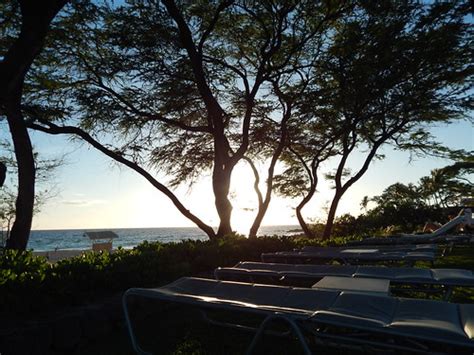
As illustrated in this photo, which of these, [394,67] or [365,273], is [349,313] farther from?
[394,67]

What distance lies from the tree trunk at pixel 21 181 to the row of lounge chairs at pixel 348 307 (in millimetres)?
5091

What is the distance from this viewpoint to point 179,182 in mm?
11852

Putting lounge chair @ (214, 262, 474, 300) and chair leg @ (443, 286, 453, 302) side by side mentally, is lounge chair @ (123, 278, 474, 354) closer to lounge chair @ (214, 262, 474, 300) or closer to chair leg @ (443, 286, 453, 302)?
lounge chair @ (214, 262, 474, 300)

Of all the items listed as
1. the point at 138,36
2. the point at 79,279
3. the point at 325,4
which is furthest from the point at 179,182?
the point at 79,279

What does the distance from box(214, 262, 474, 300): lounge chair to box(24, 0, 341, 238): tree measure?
15.1ft

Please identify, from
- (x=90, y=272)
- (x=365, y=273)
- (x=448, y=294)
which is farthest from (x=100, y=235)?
(x=448, y=294)

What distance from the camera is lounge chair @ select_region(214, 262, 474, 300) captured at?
3771mm

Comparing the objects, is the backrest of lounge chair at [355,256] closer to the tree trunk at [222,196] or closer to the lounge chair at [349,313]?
the lounge chair at [349,313]

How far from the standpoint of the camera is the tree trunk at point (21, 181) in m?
7.64

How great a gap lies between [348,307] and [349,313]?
5.4 inches

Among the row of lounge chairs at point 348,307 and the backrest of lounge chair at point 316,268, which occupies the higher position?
the backrest of lounge chair at point 316,268

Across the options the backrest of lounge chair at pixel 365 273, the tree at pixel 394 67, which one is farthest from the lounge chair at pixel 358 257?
the tree at pixel 394 67

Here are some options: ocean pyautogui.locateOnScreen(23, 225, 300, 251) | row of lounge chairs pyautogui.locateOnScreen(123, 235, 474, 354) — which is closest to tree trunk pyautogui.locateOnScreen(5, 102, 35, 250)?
row of lounge chairs pyautogui.locateOnScreen(123, 235, 474, 354)

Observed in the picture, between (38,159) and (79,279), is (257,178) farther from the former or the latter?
(79,279)
